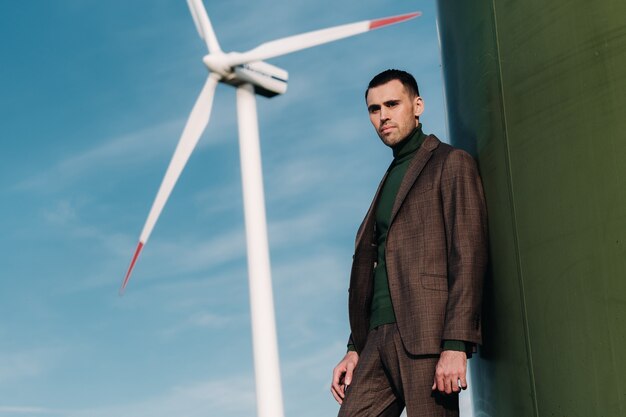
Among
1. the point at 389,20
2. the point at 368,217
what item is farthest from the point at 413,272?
the point at 389,20

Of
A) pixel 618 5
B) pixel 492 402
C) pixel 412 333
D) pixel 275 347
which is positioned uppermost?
pixel 618 5

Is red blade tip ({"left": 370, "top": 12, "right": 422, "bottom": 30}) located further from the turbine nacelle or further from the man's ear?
the man's ear

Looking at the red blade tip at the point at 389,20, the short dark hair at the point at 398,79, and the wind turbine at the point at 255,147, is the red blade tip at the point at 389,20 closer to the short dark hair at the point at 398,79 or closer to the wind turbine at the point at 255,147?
the wind turbine at the point at 255,147

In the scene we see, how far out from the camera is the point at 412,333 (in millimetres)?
5641

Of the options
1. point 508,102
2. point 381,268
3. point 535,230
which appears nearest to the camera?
point 535,230

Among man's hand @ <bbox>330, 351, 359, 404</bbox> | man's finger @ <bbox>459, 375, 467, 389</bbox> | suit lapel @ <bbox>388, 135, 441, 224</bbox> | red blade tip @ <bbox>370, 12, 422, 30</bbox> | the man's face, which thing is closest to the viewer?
man's finger @ <bbox>459, 375, 467, 389</bbox>

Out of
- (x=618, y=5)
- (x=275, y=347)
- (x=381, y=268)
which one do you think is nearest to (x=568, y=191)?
(x=618, y=5)

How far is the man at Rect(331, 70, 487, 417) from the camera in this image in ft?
18.1

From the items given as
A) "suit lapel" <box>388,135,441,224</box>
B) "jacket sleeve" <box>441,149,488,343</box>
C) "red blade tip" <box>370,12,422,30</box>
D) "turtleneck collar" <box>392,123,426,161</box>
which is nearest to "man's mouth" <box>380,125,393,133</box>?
"turtleneck collar" <box>392,123,426,161</box>

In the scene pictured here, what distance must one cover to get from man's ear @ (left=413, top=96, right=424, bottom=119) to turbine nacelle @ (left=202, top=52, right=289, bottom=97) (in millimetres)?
13723

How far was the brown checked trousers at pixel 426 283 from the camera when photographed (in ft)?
18.2

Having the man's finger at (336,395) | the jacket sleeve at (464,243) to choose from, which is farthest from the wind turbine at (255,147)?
the jacket sleeve at (464,243)

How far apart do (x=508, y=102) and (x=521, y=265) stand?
0.94m

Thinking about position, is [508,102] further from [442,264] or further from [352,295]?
[352,295]
